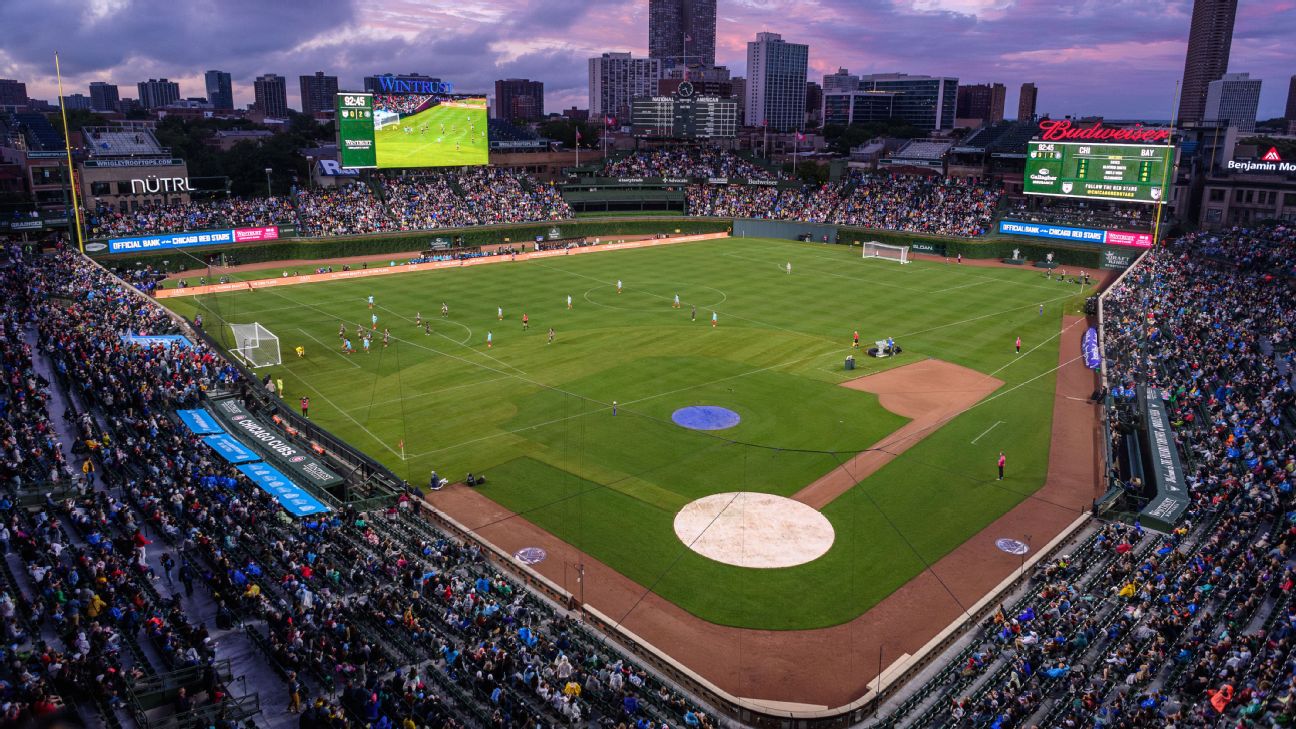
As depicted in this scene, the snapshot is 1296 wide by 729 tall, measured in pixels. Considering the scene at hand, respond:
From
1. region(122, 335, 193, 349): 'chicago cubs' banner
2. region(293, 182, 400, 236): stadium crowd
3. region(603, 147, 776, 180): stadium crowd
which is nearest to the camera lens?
region(122, 335, 193, 349): 'chicago cubs' banner

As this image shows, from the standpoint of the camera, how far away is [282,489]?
29.5m

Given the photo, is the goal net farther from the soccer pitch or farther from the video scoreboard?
the video scoreboard

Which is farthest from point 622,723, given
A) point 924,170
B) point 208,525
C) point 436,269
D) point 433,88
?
point 924,170

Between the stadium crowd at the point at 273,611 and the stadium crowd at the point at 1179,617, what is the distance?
7.87 meters

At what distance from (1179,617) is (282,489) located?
27248 millimetres

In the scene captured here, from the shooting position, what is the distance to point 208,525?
996 inches

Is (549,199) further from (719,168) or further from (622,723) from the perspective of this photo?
(622,723)

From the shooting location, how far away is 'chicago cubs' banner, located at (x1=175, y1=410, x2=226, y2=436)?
1334 inches

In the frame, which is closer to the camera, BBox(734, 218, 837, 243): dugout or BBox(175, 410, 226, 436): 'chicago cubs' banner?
BBox(175, 410, 226, 436): 'chicago cubs' banner

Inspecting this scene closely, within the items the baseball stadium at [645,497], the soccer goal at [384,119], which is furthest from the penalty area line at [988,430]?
the soccer goal at [384,119]

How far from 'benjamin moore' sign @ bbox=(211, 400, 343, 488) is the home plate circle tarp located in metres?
16.2

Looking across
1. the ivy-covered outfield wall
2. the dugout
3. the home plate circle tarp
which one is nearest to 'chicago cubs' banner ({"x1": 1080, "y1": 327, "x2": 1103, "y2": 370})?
the home plate circle tarp

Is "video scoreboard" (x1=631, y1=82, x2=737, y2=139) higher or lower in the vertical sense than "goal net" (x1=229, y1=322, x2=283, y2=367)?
higher

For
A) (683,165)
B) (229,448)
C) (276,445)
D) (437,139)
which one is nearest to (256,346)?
(276,445)
